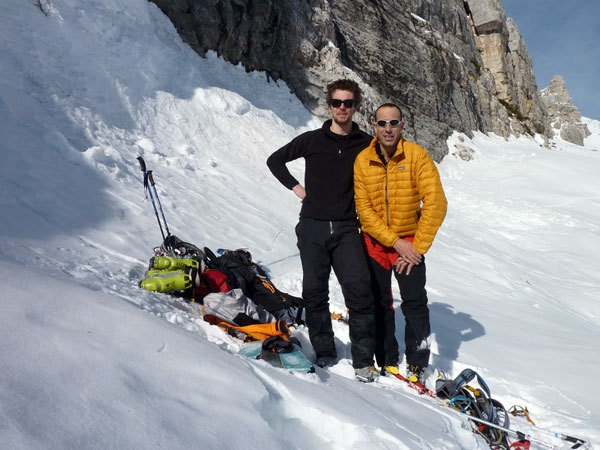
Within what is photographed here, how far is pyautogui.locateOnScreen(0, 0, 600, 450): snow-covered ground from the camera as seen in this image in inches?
68.2

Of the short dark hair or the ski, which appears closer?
the ski

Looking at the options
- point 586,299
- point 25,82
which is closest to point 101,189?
point 25,82

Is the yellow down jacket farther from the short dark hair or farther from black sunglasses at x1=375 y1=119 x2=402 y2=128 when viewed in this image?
the short dark hair

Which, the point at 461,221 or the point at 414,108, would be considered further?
the point at 414,108

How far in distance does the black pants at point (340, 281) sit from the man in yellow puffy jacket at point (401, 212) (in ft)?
0.81

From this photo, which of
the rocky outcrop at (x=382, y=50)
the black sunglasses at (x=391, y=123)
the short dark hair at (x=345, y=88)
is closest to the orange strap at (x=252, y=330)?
the black sunglasses at (x=391, y=123)

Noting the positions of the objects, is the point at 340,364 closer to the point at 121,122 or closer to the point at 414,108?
the point at 121,122

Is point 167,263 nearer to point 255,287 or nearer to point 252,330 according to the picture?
point 255,287

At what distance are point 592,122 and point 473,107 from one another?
8714cm

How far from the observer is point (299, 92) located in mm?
15406

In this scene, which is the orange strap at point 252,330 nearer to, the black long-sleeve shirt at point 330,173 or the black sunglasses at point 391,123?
the black long-sleeve shirt at point 330,173

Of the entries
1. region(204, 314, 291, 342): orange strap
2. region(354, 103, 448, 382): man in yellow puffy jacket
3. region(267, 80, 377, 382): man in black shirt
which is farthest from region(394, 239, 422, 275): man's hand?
region(204, 314, 291, 342): orange strap

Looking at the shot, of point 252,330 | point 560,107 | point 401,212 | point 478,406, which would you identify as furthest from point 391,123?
point 560,107

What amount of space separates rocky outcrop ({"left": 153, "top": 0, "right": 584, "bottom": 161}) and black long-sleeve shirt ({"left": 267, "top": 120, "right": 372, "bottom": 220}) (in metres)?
10.3
